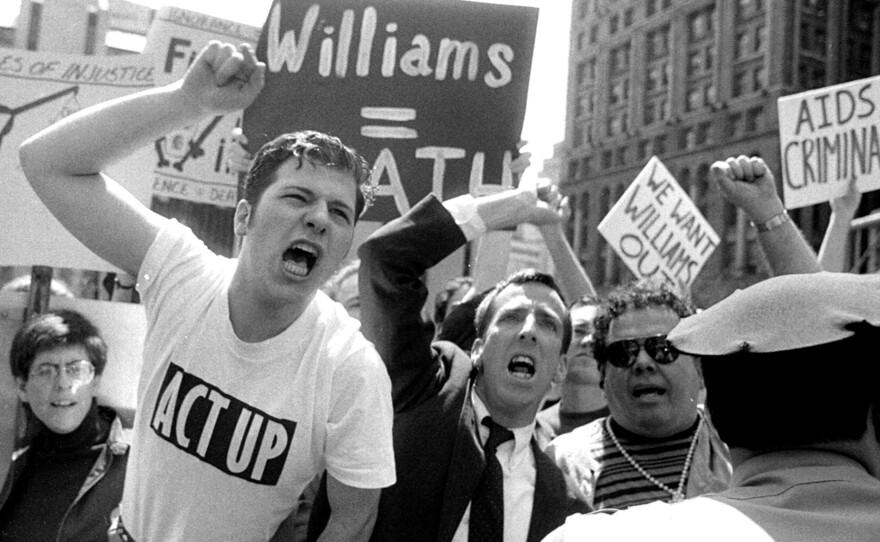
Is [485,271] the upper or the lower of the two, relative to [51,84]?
lower

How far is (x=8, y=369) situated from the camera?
3.35 m

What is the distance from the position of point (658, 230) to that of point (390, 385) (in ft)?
11.6

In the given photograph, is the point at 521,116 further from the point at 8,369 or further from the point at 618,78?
the point at 618,78

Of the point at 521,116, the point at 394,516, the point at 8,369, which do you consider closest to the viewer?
the point at 394,516

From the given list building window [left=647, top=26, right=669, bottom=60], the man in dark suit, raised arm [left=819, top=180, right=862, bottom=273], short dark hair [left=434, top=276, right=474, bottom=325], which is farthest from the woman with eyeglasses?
building window [left=647, top=26, right=669, bottom=60]

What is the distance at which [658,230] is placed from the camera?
17.5 feet

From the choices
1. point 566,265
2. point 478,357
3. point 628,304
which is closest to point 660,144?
point 566,265

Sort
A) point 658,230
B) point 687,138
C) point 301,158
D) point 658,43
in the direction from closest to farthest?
point 301,158 < point 658,230 < point 687,138 < point 658,43

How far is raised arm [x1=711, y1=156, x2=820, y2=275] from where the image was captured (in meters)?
2.61

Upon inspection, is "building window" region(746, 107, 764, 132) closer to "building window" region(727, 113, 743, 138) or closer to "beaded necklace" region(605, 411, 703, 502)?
"building window" region(727, 113, 743, 138)

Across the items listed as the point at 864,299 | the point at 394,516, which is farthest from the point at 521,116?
the point at 864,299

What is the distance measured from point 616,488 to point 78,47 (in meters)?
3.41

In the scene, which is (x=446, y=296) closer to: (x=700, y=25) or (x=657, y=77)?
(x=700, y=25)

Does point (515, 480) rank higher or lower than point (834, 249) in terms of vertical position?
lower
